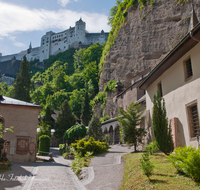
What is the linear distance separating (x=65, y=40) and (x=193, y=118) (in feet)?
342

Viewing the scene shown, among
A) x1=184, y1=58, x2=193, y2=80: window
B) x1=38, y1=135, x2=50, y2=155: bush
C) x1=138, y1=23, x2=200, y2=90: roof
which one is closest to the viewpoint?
x1=138, y1=23, x2=200, y2=90: roof

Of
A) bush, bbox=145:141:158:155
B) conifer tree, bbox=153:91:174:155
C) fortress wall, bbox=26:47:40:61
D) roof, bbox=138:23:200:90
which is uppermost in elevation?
fortress wall, bbox=26:47:40:61

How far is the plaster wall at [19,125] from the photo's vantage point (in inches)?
713

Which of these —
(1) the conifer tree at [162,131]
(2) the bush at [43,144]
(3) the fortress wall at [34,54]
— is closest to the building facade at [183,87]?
(1) the conifer tree at [162,131]

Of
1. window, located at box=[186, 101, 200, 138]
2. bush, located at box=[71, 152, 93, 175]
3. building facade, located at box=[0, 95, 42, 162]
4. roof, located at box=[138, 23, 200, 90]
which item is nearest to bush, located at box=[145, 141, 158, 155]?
window, located at box=[186, 101, 200, 138]

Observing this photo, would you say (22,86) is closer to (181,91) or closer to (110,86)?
(110,86)

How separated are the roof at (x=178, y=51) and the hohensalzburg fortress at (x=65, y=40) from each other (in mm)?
88563

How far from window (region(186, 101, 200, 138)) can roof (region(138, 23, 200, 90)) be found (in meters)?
2.74

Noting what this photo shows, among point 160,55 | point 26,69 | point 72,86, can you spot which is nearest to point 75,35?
point 72,86

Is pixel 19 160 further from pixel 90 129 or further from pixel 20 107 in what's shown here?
pixel 90 129

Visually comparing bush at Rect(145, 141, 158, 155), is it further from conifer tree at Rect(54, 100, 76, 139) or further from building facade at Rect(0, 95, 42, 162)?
conifer tree at Rect(54, 100, 76, 139)

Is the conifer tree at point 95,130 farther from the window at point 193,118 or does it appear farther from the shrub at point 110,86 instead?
the shrub at point 110,86

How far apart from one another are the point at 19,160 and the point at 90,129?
27.1 feet

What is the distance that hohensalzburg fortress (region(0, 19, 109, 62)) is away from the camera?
10381cm
